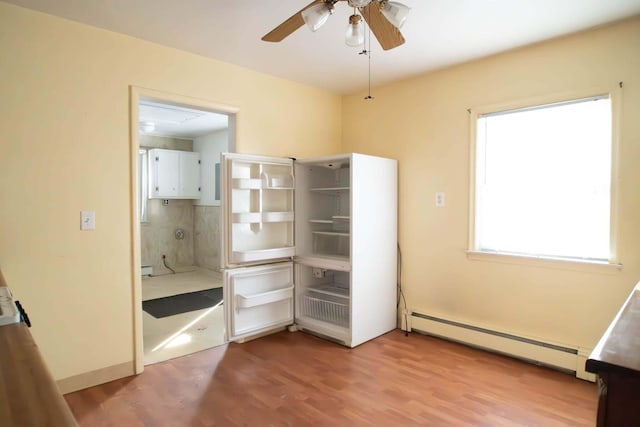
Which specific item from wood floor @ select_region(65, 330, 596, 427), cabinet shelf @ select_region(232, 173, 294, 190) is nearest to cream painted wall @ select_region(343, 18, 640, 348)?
wood floor @ select_region(65, 330, 596, 427)

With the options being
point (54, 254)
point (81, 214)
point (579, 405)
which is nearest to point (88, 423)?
point (54, 254)

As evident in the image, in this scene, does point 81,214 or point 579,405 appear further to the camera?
point 81,214

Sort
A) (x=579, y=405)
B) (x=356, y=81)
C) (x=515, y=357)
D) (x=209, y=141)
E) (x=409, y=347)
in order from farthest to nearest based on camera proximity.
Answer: (x=209, y=141), (x=356, y=81), (x=409, y=347), (x=515, y=357), (x=579, y=405)

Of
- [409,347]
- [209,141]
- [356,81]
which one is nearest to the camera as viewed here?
[409,347]

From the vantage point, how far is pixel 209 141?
6363mm

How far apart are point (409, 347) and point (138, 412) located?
6.86 feet

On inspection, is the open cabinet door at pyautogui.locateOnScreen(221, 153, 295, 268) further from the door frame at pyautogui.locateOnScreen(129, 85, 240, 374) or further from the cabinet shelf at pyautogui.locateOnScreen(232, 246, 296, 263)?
the door frame at pyautogui.locateOnScreen(129, 85, 240, 374)

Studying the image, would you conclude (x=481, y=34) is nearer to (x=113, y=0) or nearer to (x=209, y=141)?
(x=113, y=0)

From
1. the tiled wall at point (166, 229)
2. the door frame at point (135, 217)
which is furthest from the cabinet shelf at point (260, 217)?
the tiled wall at point (166, 229)

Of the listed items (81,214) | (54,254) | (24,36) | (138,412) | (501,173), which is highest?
(24,36)

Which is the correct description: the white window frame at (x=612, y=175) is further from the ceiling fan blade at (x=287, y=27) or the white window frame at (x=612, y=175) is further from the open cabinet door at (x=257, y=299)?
the ceiling fan blade at (x=287, y=27)

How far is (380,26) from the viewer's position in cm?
183

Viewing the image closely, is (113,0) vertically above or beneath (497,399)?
above

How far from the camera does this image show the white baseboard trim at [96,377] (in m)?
2.46
